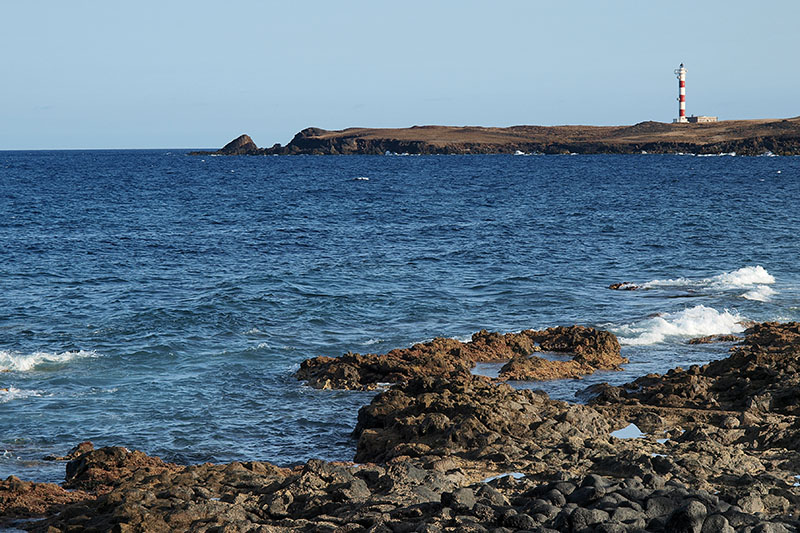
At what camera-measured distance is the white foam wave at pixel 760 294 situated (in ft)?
84.8

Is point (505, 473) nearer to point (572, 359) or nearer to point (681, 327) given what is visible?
point (572, 359)

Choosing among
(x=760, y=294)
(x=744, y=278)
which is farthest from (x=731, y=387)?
(x=744, y=278)

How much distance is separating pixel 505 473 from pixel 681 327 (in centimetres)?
1224

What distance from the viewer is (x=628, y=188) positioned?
77750 mm

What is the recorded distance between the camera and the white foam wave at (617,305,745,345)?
837 inches

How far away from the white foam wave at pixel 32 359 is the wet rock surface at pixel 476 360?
570 cm

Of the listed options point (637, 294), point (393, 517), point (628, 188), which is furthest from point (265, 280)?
point (628, 188)

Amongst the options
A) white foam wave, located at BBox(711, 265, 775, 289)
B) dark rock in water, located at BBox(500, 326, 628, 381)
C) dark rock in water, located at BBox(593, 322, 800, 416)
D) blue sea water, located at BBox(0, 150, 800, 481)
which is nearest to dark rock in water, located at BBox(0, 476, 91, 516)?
blue sea water, located at BBox(0, 150, 800, 481)

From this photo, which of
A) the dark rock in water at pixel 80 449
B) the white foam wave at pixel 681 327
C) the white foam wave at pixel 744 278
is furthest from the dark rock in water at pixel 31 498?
the white foam wave at pixel 744 278

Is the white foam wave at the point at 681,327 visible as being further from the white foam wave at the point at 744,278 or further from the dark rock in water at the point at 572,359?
the white foam wave at the point at 744,278

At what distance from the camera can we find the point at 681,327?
21750mm

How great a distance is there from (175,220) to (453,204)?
68.0 feet

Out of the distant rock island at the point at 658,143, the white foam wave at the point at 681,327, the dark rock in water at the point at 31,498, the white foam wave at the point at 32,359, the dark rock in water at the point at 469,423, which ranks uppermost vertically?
the distant rock island at the point at 658,143

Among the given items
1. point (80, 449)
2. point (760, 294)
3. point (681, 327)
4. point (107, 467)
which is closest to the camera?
point (107, 467)
